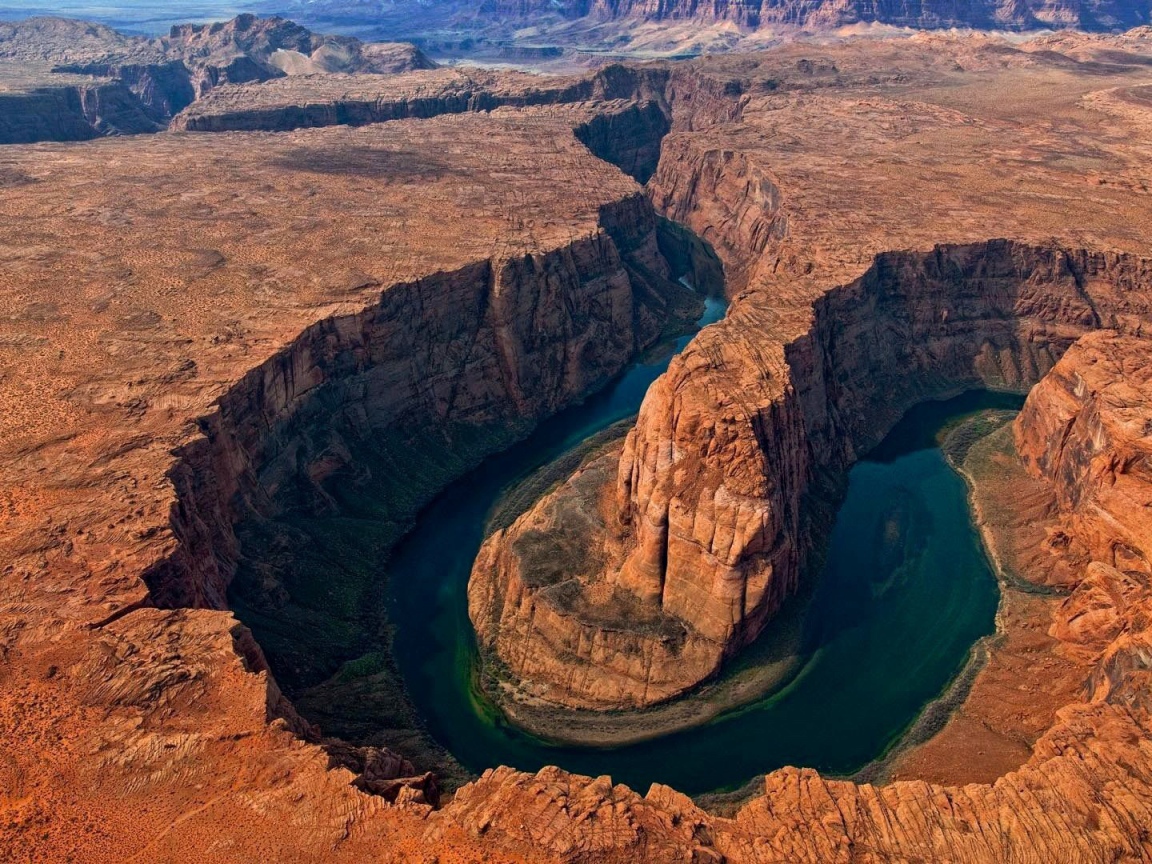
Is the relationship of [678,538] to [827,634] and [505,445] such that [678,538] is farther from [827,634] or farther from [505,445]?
[505,445]

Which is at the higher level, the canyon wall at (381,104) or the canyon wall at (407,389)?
the canyon wall at (381,104)

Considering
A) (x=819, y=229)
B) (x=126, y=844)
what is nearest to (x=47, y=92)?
(x=819, y=229)

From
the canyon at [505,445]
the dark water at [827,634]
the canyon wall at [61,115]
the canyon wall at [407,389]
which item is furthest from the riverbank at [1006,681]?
the canyon wall at [61,115]

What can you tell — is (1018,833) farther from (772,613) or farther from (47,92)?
(47,92)

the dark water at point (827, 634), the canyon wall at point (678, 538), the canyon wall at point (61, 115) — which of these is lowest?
the dark water at point (827, 634)

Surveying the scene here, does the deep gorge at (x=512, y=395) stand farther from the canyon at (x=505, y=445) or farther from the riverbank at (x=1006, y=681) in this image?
the riverbank at (x=1006, y=681)

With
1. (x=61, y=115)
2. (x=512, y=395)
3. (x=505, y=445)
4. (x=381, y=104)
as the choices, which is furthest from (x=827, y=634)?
(x=61, y=115)
